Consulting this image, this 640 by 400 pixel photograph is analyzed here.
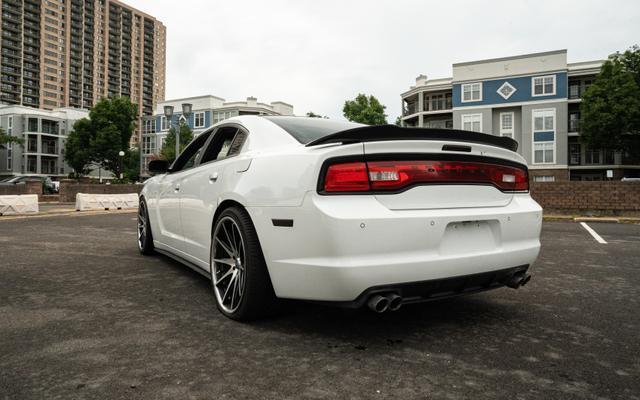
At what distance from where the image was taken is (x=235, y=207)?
2.87 metres

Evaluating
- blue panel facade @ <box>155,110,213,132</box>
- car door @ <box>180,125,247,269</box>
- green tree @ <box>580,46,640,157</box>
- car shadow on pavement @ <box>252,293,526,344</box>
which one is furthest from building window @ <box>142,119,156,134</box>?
car shadow on pavement @ <box>252,293,526,344</box>

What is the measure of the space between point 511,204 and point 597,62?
44570 mm

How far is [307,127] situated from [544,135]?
136ft

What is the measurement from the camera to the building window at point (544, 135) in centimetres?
3881

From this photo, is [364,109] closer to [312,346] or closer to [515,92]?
[515,92]

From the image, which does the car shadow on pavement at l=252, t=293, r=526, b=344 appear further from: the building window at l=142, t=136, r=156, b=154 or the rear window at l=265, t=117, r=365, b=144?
the building window at l=142, t=136, r=156, b=154

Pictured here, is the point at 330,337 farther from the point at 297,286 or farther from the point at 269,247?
the point at 269,247

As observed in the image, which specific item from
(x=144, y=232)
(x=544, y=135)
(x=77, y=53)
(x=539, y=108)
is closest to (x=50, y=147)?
(x=77, y=53)

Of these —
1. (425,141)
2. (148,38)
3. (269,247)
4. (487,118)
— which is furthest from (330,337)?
(148,38)

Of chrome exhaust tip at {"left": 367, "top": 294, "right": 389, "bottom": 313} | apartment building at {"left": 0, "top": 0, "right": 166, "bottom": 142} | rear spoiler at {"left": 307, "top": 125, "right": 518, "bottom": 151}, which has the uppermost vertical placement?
apartment building at {"left": 0, "top": 0, "right": 166, "bottom": 142}

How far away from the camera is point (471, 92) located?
41188 millimetres

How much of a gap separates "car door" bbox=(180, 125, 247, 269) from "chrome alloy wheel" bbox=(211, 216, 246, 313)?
8.4 inches

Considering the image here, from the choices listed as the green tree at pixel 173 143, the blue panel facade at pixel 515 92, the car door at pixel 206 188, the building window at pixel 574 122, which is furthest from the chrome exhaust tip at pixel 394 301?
the green tree at pixel 173 143

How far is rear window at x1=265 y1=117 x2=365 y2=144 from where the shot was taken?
286 centimetres
